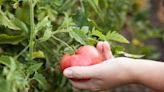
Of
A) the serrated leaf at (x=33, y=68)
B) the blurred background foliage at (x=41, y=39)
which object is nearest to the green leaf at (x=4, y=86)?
the blurred background foliage at (x=41, y=39)

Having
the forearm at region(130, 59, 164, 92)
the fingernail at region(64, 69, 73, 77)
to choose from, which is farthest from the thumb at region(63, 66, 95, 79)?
the forearm at region(130, 59, 164, 92)

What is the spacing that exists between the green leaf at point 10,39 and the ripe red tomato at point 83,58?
153 mm

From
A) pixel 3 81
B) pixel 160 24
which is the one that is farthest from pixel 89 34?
pixel 160 24

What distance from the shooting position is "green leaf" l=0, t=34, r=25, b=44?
4.10 feet

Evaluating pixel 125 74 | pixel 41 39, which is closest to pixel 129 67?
pixel 125 74

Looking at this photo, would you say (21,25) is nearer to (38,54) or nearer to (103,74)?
(38,54)

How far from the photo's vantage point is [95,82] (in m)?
1.21

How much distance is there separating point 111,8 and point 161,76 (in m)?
0.97

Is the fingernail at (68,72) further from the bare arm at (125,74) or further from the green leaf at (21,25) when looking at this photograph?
the green leaf at (21,25)

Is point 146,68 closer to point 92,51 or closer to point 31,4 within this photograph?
point 92,51

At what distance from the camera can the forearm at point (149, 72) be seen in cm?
120

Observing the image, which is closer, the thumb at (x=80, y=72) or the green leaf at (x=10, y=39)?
the thumb at (x=80, y=72)

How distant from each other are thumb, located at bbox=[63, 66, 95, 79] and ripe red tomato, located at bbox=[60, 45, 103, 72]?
0.02 m

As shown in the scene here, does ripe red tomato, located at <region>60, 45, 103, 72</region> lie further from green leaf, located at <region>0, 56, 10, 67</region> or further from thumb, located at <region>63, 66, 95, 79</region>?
green leaf, located at <region>0, 56, 10, 67</region>
